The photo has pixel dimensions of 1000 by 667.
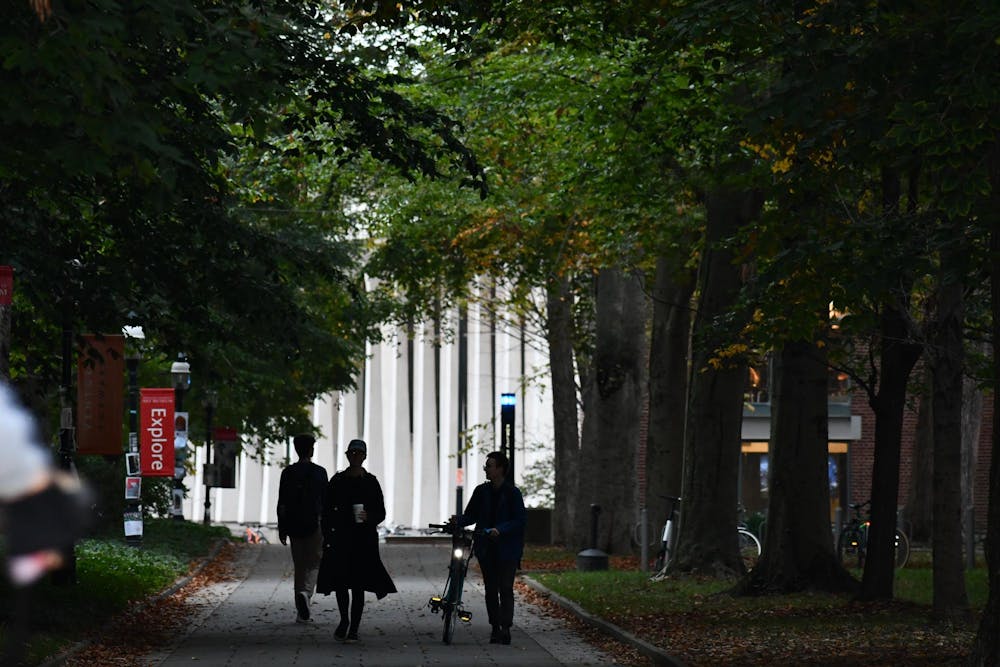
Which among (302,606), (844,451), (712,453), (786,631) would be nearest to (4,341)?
(302,606)

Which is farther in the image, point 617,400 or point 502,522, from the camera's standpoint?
point 617,400

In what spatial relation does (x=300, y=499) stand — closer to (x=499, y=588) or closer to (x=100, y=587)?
(x=499, y=588)

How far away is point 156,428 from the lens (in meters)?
32.8

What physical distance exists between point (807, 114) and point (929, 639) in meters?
5.40

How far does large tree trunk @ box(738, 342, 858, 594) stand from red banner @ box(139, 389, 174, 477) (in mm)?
16583

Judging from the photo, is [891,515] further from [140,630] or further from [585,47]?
[140,630]

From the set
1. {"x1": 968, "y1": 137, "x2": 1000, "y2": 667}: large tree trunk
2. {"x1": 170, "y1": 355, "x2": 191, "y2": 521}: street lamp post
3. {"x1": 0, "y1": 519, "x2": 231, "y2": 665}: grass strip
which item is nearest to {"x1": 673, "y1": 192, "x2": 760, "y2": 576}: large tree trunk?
{"x1": 0, "y1": 519, "x2": 231, "y2": 665}: grass strip

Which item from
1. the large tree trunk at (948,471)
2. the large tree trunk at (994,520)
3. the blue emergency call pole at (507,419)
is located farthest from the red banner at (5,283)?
the blue emergency call pole at (507,419)

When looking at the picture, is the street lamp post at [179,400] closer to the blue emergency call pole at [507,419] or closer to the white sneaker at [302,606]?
the blue emergency call pole at [507,419]

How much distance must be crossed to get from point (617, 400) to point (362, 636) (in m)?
16.1

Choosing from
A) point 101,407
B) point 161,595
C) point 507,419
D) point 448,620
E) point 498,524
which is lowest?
point 161,595

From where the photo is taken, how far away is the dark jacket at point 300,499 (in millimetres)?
16938

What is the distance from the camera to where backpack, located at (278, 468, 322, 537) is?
55.7ft

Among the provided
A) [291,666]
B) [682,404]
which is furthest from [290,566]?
[291,666]
